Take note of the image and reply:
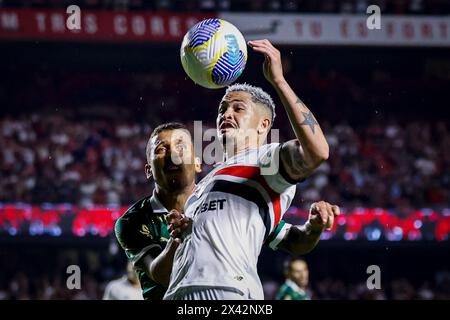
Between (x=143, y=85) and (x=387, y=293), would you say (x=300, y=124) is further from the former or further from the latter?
(x=143, y=85)

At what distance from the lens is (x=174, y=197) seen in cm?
546

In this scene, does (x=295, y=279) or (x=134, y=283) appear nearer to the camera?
(x=295, y=279)

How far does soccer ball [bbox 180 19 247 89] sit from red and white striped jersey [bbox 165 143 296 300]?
773 mm

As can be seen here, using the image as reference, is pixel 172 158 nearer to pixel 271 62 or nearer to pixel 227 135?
pixel 227 135

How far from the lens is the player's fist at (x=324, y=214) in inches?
178

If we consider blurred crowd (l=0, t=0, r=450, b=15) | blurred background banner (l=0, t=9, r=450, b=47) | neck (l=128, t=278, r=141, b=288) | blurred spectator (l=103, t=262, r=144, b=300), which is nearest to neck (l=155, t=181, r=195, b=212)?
blurred spectator (l=103, t=262, r=144, b=300)

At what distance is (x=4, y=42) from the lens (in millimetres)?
19297

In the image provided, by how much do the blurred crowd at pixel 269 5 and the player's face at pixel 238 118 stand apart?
14.3m

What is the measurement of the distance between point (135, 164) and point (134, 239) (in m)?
12.2

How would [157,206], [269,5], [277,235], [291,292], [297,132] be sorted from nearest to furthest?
1. [297,132]
2. [277,235]
3. [157,206]
4. [291,292]
5. [269,5]

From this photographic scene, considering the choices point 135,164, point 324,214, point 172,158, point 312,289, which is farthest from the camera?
point 135,164

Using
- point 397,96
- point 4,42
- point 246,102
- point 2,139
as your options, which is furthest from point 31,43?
point 246,102

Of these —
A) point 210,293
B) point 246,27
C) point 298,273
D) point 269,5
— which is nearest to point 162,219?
point 210,293

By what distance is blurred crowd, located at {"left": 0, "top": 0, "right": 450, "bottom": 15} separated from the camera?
61.6 feet
